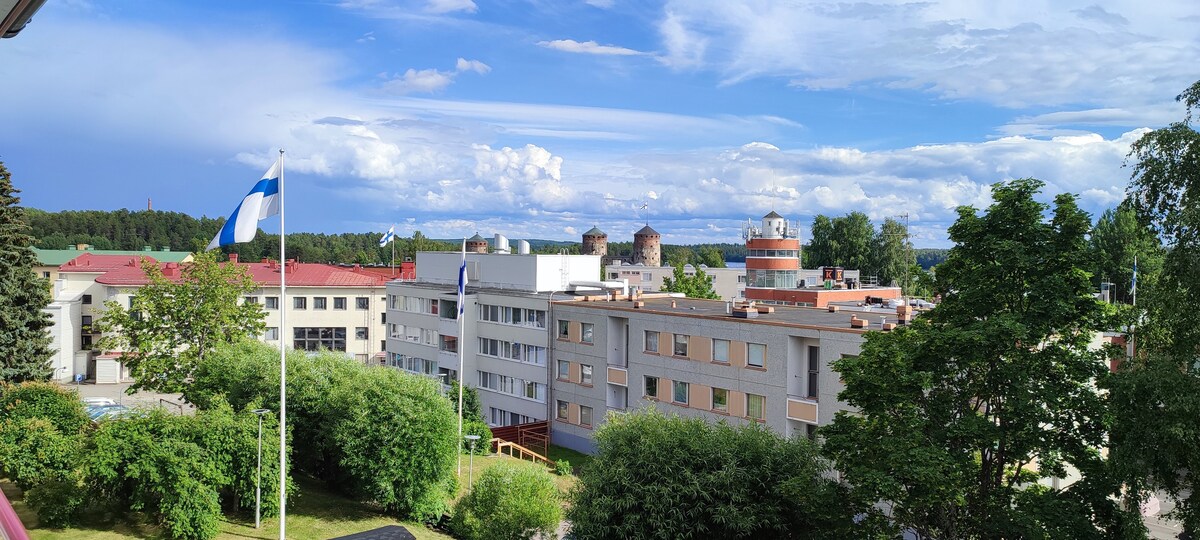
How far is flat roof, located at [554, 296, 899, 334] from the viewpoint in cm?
3762

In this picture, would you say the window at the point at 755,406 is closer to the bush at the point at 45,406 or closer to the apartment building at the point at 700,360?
the apartment building at the point at 700,360

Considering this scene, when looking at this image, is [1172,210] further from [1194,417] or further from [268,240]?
[268,240]

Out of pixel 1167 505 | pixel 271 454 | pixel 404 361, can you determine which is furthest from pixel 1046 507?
pixel 404 361

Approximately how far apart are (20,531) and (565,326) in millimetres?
47334

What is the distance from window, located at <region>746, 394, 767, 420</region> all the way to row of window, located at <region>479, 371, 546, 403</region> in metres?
15.1

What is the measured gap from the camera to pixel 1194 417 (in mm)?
15367

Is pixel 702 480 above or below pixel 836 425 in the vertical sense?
below

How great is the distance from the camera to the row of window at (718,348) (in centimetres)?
3928

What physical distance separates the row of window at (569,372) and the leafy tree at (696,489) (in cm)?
2318

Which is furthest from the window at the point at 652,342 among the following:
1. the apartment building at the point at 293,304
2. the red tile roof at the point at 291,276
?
the apartment building at the point at 293,304

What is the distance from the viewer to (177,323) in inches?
1661

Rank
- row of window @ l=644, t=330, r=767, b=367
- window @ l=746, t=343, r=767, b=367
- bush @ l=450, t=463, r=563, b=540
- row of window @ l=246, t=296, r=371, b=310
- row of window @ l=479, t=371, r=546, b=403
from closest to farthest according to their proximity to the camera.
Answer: bush @ l=450, t=463, r=563, b=540 < window @ l=746, t=343, r=767, b=367 < row of window @ l=644, t=330, r=767, b=367 < row of window @ l=479, t=371, r=546, b=403 < row of window @ l=246, t=296, r=371, b=310

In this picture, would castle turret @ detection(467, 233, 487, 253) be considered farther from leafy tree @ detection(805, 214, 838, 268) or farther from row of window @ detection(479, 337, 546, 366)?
row of window @ detection(479, 337, 546, 366)

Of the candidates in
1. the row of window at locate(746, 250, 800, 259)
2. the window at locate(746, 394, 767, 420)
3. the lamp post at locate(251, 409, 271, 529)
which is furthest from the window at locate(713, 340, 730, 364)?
the row of window at locate(746, 250, 800, 259)
